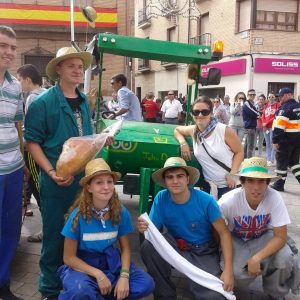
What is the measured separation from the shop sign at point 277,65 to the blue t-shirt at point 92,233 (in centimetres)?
1581

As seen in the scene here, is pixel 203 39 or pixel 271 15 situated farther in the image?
pixel 203 39

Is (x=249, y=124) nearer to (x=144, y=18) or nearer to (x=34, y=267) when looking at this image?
(x=34, y=267)

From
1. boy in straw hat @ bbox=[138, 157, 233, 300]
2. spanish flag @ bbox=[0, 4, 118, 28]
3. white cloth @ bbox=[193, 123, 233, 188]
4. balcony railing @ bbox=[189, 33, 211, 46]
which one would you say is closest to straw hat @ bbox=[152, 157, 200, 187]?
boy in straw hat @ bbox=[138, 157, 233, 300]

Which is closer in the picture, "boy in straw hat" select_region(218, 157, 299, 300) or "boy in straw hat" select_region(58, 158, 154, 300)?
"boy in straw hat" select_region(58, 158, 154, 300)

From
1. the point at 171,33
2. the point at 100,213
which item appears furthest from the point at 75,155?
the point at 171,33

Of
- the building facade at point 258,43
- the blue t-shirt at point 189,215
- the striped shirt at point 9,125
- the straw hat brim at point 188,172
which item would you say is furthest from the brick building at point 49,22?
the blue t-shirt at point 189,215

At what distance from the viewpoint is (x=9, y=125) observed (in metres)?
3.00

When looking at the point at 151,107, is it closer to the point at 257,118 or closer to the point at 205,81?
the point at 257,118

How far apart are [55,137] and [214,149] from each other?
1577mm

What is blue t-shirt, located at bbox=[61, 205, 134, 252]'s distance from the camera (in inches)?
111

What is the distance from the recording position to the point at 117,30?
25.9m

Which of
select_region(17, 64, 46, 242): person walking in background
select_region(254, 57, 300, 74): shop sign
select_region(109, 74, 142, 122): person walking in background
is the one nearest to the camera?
select_region(17, 64, 46, 242): person walking in background

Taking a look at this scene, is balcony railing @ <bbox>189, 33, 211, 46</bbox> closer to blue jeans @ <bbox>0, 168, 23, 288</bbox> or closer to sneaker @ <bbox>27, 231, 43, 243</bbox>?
sneaker @ <bbox>27, 231, 43, 243</bbox>

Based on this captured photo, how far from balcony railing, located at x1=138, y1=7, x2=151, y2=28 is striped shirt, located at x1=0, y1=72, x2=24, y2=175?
82.6 ft
